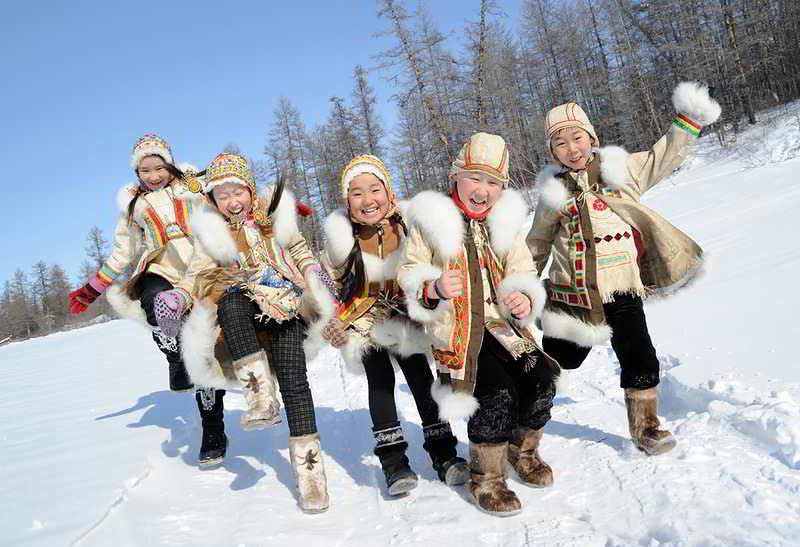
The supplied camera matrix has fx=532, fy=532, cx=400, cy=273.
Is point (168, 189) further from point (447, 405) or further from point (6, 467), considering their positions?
point (447, 405)

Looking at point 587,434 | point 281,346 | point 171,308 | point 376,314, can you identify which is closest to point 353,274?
point 376,314

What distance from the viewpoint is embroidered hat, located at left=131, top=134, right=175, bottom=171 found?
417cm

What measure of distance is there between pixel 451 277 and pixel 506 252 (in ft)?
1.68

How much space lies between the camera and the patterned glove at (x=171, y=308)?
311 centimetres

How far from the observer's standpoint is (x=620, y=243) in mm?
3139

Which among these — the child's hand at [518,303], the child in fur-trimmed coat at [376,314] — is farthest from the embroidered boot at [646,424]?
the child in fur-trimmed coat at [376,314]

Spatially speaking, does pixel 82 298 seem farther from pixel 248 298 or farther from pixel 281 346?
pixel 281 346

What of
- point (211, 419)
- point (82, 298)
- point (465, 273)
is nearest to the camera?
point (465, 273)

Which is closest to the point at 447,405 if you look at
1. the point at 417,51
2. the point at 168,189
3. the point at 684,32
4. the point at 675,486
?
the point at 675,486

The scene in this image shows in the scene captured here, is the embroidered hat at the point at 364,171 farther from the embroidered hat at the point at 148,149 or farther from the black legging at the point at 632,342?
the embroidered hat at the point at 148,149

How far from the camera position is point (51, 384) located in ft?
26.5

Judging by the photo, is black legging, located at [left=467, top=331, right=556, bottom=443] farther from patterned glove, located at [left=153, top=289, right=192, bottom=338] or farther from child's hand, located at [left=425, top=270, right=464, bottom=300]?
patterned glove, located at [left=153, top=289, right=192, bottom=338]

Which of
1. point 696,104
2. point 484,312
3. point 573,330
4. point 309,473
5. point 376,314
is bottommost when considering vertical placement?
point 309,473

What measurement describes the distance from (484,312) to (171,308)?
181cm
